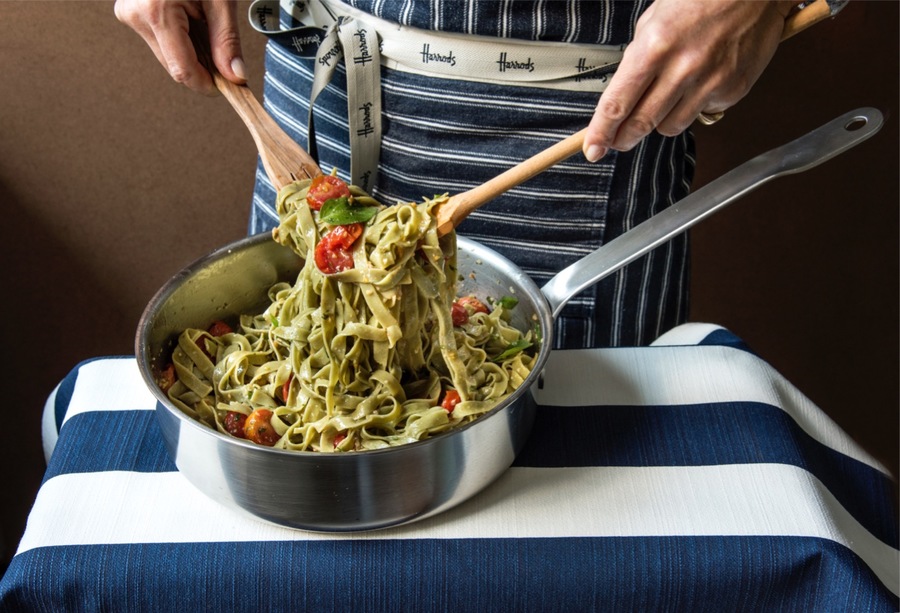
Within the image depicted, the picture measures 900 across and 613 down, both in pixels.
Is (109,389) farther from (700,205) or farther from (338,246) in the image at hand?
(700,205)

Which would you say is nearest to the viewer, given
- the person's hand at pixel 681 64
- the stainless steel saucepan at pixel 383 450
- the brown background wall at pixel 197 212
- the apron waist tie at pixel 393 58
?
the stainless steel saucepan at pixel 383 450

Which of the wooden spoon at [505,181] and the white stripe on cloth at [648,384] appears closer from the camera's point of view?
the wooden spoon at [505,181]

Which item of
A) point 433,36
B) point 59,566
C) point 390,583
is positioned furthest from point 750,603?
point 433,36

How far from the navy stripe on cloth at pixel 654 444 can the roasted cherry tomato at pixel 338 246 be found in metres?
0.35

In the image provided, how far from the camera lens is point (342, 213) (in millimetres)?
1293

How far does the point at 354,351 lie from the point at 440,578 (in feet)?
1.18

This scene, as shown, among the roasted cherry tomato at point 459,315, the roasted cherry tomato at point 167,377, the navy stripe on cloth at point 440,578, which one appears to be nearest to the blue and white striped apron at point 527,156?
the roasted cherry tomato at point 459,315

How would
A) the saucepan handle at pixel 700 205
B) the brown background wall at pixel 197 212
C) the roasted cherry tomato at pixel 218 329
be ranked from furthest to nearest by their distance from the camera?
the brown background wall at pixel 197 212 → the roasted cherry tomato at pixel 218 329 → the saucepan handle at pixel 700 205

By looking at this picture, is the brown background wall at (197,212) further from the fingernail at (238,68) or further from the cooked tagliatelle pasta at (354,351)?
the cooked tagliatelle pasta at (354,351)

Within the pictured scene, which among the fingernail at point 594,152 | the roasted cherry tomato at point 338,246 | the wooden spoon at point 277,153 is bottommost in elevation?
the roasted cherry tomato at point 338,246

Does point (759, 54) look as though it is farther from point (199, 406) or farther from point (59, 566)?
point (59, 566)

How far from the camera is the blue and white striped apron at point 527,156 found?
1528mm

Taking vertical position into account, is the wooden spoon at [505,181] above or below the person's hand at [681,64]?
below

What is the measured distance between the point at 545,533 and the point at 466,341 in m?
0.35
